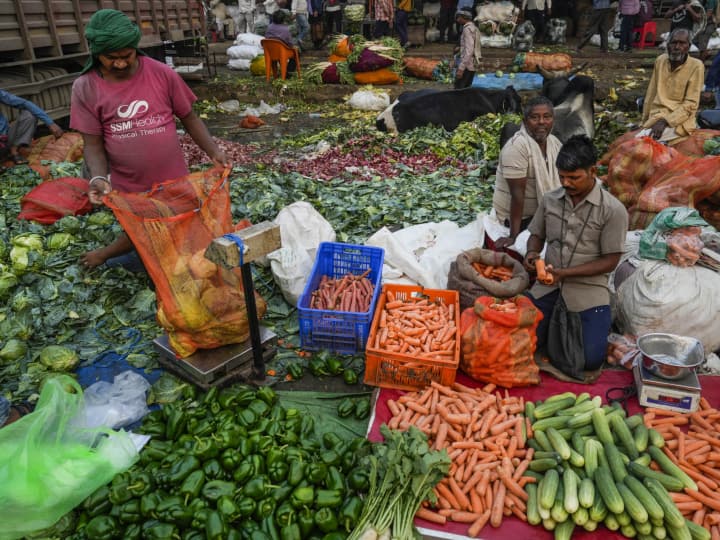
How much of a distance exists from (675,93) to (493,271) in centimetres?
379

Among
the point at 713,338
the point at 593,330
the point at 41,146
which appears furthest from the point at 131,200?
the point at 41,146

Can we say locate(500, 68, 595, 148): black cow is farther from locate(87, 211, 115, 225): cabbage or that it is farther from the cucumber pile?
locate(87, 211, 115, 225): cabbage

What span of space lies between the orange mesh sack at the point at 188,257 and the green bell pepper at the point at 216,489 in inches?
44.2

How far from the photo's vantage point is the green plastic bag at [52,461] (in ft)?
7.91

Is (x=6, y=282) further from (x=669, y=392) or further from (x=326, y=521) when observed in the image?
(x=669, y=392)

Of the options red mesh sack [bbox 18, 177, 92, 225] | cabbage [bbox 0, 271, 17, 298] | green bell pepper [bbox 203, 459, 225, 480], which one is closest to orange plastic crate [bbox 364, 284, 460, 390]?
green bell pepper [bbox 203, 459, 225, 480]

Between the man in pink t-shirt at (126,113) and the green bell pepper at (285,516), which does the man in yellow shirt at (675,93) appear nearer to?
the man in pink t-shirt at (126,113)

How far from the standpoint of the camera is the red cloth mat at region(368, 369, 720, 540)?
252cm

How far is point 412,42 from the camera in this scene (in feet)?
50.1

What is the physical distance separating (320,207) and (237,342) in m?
2.59

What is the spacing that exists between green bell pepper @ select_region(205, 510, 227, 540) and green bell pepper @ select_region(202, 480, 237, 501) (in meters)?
0.10

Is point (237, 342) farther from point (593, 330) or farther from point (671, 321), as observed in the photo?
point (671, 321)

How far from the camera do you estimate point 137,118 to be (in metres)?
3.74

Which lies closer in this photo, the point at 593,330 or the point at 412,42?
the point at 593,330
